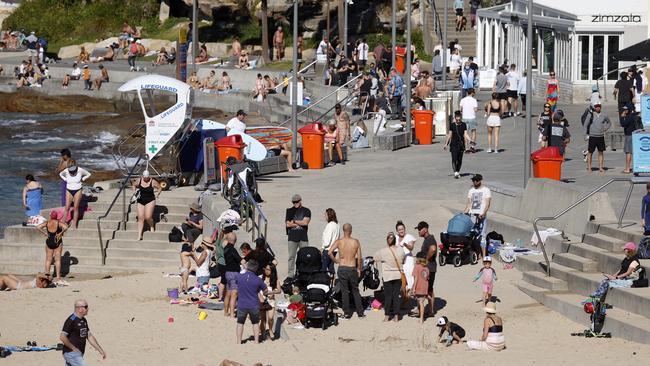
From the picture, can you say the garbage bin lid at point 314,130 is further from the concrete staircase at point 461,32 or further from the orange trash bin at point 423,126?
the concrete staircase at point 461,32

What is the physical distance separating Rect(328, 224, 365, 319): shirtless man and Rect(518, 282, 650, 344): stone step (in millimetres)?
2733

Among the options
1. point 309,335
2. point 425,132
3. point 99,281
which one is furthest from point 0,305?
point 425,132

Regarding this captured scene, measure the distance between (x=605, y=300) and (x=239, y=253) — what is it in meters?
6.08

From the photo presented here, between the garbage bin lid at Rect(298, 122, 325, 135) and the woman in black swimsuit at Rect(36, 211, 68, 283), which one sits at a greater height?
the garbage bin lid at Rect(298, 122, 325, 135)

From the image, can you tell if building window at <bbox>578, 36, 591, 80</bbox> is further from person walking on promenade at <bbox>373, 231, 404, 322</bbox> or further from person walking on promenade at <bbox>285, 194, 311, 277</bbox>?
person walking on promenade at <bbox>373, 231, 404, 322</bbox>

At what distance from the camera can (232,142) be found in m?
28.9

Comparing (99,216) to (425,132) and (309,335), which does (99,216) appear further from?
(425,132)

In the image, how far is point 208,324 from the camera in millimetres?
21422

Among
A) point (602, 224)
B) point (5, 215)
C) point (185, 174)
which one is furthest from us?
point (5, 215)

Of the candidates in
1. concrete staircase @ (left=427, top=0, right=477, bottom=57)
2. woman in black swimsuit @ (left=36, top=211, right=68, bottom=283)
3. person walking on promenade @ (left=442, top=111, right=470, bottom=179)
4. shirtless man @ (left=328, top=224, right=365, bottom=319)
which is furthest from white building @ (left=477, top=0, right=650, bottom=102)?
shirtless man @ (left=328, top=224, right=365, bottom=319)

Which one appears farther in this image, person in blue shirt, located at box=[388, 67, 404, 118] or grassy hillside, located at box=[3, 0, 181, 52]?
grassy hillside, located at box=[3, 0, 181, 52]

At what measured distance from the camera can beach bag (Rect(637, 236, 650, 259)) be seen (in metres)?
20.9

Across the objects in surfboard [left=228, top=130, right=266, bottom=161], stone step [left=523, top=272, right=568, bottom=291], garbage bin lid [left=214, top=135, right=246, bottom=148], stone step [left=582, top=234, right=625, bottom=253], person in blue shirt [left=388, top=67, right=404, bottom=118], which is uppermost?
person in blue shirt [left=388, top=67, right=404, bottom=118]

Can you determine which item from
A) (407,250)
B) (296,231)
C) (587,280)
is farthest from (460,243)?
(587,280)
